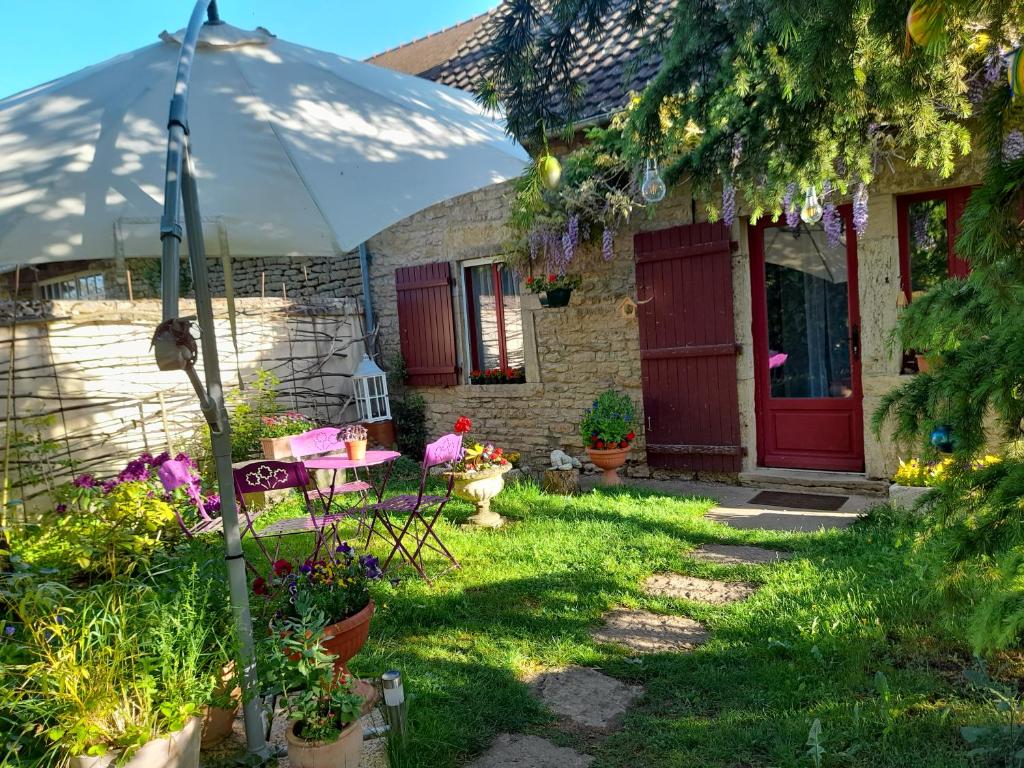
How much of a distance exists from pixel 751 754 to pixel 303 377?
6354mm

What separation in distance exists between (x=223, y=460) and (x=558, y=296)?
481cm

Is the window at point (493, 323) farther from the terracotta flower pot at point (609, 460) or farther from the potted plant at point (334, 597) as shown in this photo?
the potted plant at point (334, 597)

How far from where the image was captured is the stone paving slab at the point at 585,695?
2.55 metres

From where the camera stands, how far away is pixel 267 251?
198 centimetres

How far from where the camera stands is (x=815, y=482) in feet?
17.8

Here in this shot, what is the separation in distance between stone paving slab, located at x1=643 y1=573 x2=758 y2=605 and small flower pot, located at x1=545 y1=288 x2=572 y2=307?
3.20 m

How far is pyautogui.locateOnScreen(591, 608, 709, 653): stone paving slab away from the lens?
122 inches

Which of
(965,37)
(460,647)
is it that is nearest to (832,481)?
(460,647)

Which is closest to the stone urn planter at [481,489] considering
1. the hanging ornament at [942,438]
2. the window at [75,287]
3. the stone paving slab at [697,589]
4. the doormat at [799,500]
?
the stone paving slab at [697,589]

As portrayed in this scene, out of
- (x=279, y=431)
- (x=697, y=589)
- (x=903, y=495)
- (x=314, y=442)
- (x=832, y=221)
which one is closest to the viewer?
(x=697, y=589)

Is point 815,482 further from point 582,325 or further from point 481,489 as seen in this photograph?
point 481,489

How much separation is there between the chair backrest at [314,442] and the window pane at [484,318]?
9.95 feet

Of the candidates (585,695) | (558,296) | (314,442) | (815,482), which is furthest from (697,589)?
(558,296)

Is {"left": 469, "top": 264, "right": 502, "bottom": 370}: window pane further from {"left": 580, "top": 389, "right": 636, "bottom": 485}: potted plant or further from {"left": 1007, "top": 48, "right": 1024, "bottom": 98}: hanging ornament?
{"left": 1007, "top": 48, "right": 1024, "bottom": 98}: hanging ornament
